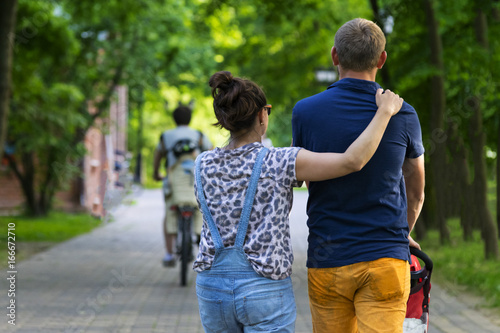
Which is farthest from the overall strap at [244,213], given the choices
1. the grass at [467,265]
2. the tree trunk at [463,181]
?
the tree trunk at [463,181]

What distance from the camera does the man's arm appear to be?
9.93 ft

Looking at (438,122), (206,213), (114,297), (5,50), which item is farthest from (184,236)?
(206,213)

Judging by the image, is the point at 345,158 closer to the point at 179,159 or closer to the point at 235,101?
the point at 235,101

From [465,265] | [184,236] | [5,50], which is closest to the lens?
[184,236]

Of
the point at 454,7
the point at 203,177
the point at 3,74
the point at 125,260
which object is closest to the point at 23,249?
→ the point at 125,260

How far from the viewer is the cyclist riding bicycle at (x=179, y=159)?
8453 mm

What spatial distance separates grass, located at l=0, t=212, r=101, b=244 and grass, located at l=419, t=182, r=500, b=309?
256 inches

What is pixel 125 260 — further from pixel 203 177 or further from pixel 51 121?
pixel 203 177

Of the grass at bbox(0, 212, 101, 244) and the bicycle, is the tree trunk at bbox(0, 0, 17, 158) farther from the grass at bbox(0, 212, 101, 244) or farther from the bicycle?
the bicycle

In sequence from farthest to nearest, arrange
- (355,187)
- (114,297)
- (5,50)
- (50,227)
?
(50,227) → (5,50) → (114,297) → (355,187)

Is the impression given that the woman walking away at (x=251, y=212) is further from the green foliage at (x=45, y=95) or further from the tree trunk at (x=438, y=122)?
the green foliage at (x=45, y=95)

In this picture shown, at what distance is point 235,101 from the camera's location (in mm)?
2801

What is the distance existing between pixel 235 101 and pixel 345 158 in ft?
1.42

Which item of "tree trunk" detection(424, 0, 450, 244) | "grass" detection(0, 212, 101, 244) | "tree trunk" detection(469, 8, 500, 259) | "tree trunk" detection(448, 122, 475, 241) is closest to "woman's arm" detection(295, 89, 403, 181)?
"tree trunk" detection(469, 8, 500, 259)
